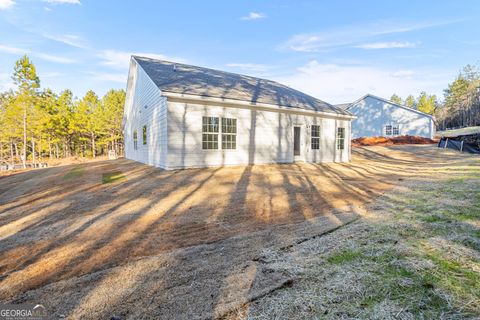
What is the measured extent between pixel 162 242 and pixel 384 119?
31.0 meters

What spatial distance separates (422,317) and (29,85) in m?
36.2

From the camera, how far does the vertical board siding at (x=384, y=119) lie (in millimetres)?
26984

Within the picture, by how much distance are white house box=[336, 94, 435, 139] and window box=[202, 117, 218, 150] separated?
72.1 feet

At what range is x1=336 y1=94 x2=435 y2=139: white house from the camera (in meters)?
27.0

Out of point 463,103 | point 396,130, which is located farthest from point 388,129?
point 463,103

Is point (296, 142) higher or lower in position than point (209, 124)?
lower

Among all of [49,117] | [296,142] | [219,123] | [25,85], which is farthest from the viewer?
[49,117]

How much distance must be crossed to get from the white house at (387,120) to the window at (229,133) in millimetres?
21020

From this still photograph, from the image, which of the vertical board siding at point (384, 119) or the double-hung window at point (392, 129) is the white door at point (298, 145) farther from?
the double-hung window at point (392, 129)

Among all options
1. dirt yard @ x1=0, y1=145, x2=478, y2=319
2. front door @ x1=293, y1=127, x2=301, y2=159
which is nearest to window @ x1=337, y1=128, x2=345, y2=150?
front door @ x1=293, y1=127, x2=301, y2=159

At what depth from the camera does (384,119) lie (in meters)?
27.8

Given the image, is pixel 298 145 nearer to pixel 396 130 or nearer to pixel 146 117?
pixel 146 117

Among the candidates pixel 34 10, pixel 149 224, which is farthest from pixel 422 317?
pixel 34 10

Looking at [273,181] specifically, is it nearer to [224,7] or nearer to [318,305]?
[318,305]
